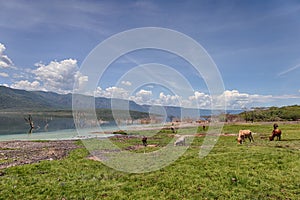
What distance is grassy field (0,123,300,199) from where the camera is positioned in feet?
41.7

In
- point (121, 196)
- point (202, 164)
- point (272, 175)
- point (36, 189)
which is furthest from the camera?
point (202, 164)

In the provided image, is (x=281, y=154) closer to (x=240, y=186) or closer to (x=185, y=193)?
(x=240, y=186)

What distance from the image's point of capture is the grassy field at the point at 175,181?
12719 mm

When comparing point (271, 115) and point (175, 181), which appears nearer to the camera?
point (175, 181)

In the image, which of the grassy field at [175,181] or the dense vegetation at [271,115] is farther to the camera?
the dense vegetation at [271,115]

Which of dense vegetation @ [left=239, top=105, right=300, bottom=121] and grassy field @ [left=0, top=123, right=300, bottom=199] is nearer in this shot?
grassy field @ [left=0, top=123, right=300, bottom=199]

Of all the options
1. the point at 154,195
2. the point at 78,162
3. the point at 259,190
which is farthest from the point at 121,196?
the point at 78,162

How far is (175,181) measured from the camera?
14.4 meters

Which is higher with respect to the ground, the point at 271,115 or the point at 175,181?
the point at 271,115

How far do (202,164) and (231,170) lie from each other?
2.39 m

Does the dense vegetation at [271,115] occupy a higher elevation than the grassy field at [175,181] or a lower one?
higher

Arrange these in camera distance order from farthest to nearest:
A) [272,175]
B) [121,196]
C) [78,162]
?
[78,162] < [272,175] < [121,196]

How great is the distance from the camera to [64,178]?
51.4ft

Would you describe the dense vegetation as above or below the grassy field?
above
